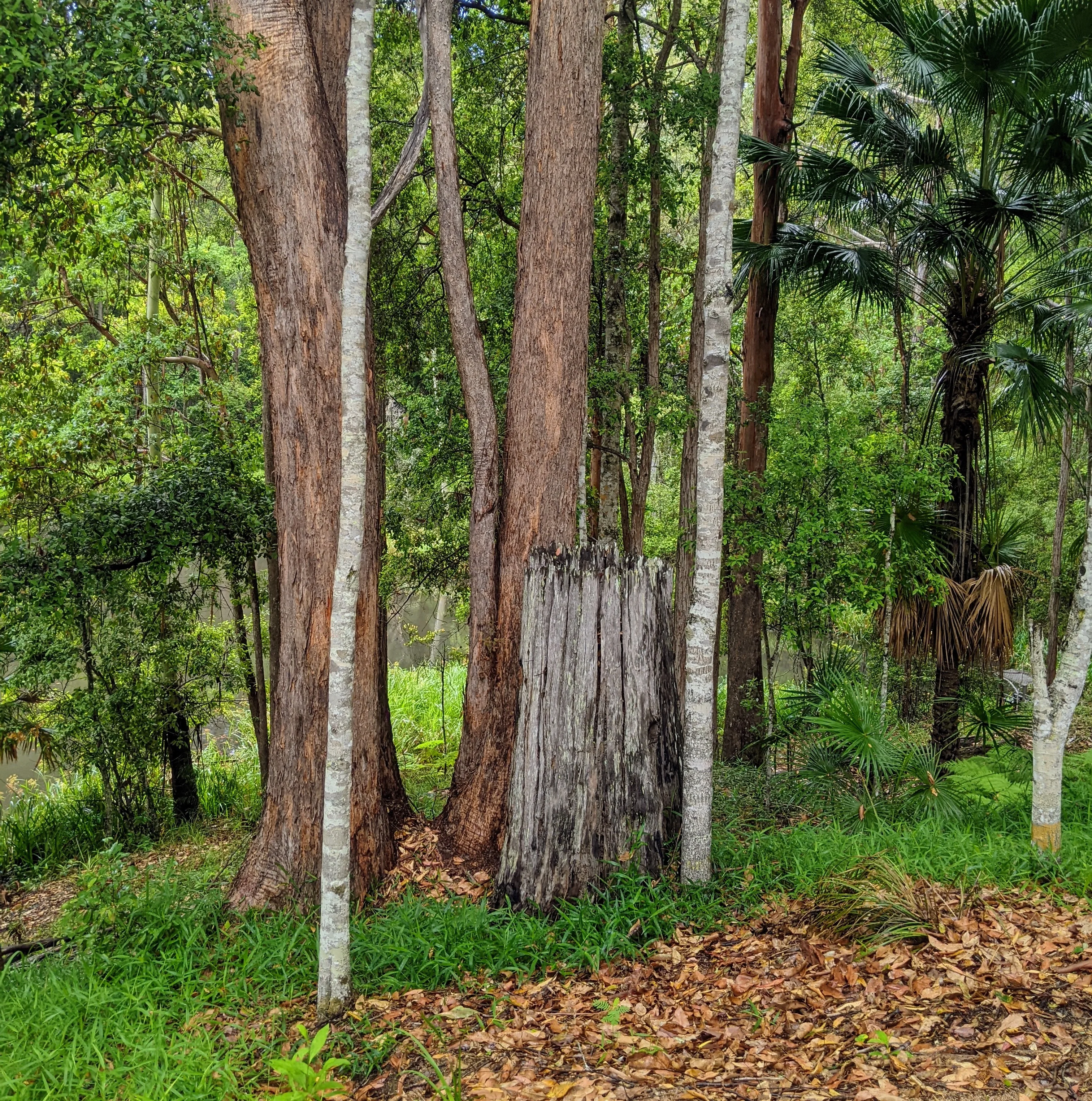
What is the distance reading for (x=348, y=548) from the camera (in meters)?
3.88

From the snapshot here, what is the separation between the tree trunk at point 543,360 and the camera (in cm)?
524

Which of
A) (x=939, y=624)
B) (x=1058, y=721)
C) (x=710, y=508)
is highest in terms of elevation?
(x=710, y=508)

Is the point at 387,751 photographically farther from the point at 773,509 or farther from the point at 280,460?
the point at 773,509

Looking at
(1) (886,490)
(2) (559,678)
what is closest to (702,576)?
(2) (559,678)

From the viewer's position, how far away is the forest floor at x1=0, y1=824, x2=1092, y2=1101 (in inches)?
121

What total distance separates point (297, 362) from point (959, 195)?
569 centimetres

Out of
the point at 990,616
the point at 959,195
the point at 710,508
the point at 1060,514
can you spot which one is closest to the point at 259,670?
the point at 710,508

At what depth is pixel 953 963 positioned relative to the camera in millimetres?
3609

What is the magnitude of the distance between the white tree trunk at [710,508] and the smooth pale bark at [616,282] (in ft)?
10.7

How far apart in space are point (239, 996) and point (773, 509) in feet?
17.9

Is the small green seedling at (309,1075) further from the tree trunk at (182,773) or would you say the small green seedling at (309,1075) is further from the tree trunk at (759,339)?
the tree trunk at (182,773)

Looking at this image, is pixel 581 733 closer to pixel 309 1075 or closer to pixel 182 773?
pixel 309 1075

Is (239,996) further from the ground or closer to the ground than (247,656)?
closer to the ground

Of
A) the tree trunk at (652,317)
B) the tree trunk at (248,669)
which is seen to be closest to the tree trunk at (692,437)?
the tree trunk at (652,317)
